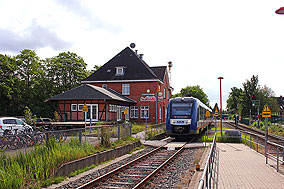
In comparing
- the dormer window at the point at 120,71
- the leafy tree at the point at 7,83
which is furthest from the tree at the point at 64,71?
the dormer window at the point at 120,71

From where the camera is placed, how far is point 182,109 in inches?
869

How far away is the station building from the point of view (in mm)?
33531

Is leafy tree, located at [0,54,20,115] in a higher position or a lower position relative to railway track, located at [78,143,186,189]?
higher

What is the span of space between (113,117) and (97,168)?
2376 centimetres

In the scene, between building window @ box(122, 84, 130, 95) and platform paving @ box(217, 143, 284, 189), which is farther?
building window @ box(122, 84, 130, 95)

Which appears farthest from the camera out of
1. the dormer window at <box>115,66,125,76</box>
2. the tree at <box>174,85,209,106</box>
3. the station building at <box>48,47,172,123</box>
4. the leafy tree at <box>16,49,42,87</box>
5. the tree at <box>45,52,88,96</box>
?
the tree at <box>174,85,209,106</box>

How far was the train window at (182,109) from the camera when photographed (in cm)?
2187

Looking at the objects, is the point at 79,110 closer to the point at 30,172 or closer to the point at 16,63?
the point at 16,63

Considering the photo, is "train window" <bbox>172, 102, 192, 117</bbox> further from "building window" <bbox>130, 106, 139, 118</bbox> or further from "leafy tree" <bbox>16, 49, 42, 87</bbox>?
"leafy tree" <bbox>16, 49, 42, 87</bbox>

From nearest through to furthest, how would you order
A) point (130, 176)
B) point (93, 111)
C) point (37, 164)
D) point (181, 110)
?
point (37, 164), point (130, 176), point (181, 110), point (93, 111)

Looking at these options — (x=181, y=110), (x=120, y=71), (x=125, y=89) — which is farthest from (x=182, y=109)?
(x=120, y=71)

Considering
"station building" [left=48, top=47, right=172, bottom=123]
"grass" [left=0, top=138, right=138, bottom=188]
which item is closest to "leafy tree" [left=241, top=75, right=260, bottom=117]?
"station building" [left=48, top=47, right=172, bottom=123]

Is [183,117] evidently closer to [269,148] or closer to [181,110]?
[181,110]

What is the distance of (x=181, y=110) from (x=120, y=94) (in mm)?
22370
